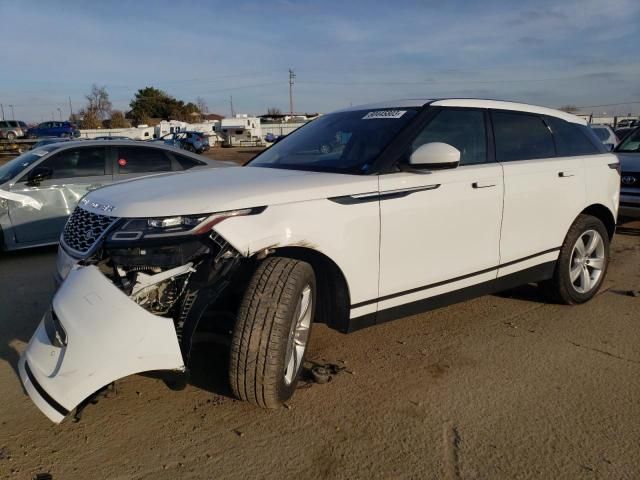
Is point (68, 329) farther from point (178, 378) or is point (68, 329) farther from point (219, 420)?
point (219, 420)

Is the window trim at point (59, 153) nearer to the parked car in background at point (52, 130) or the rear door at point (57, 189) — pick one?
the rear door at point (57, 189)

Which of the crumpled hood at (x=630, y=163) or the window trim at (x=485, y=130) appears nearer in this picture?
the window trim at (x=485, y=130)

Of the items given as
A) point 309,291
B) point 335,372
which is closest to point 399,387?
point 335,372

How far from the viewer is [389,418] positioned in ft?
9.19

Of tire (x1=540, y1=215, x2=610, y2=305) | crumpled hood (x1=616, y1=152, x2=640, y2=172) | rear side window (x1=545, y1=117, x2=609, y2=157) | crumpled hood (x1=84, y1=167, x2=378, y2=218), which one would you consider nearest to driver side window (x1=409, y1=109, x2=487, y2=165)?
crumpled hood (x1=84, y1=167, x2=378, y2=218)

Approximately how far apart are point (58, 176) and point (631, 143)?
899 cm

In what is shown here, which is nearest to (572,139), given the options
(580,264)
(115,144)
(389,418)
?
(580,264)

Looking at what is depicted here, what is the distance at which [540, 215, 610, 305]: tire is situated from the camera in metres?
4.29

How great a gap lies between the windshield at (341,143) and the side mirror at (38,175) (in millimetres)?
3866

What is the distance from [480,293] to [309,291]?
1.52 metres

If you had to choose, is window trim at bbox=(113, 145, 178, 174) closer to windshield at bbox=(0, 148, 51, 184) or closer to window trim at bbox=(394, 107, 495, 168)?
windshield at bbox=(0, 148, 51, 184)

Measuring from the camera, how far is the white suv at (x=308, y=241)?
8.04 feet

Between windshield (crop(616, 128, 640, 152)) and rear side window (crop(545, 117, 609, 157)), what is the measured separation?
470 centimetres

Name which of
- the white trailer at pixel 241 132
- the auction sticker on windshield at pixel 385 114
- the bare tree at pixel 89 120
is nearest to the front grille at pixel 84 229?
the auction sticker on windshield at pixel 385 114
